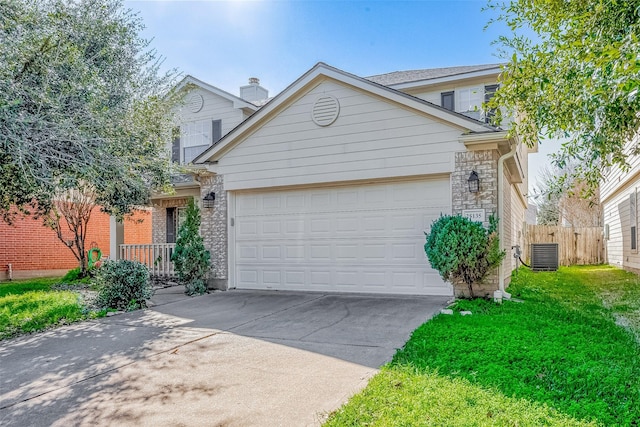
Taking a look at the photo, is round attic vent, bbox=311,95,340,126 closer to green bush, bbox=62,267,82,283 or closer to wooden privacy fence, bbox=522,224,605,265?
green bush, bbox=62,267,82,283

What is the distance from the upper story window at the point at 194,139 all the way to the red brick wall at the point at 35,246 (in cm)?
232

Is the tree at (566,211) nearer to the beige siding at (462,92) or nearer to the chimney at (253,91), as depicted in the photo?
the beige siding at (462,92)

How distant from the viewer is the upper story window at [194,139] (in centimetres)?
1426

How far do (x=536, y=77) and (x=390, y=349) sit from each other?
150 inches

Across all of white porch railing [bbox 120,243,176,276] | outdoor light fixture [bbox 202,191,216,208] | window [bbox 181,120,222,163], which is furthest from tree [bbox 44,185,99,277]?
outdoor light fixture [bbox 202,191,216,208]

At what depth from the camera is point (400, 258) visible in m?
8.73

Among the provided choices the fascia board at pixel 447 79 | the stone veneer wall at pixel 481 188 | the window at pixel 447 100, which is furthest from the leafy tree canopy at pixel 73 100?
the window at pixel 447 100

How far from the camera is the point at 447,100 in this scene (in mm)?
12211

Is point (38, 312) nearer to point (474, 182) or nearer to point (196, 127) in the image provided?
point (474, 182)

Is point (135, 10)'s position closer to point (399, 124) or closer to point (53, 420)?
point (399, 124)

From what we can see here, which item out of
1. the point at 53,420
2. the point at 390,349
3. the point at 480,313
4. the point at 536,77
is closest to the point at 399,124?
the point at 536,77

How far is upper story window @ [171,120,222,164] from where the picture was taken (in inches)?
561

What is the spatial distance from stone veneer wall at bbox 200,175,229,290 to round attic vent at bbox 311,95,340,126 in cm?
290

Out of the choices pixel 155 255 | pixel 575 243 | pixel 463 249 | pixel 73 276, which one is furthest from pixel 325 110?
pixel 575 243
